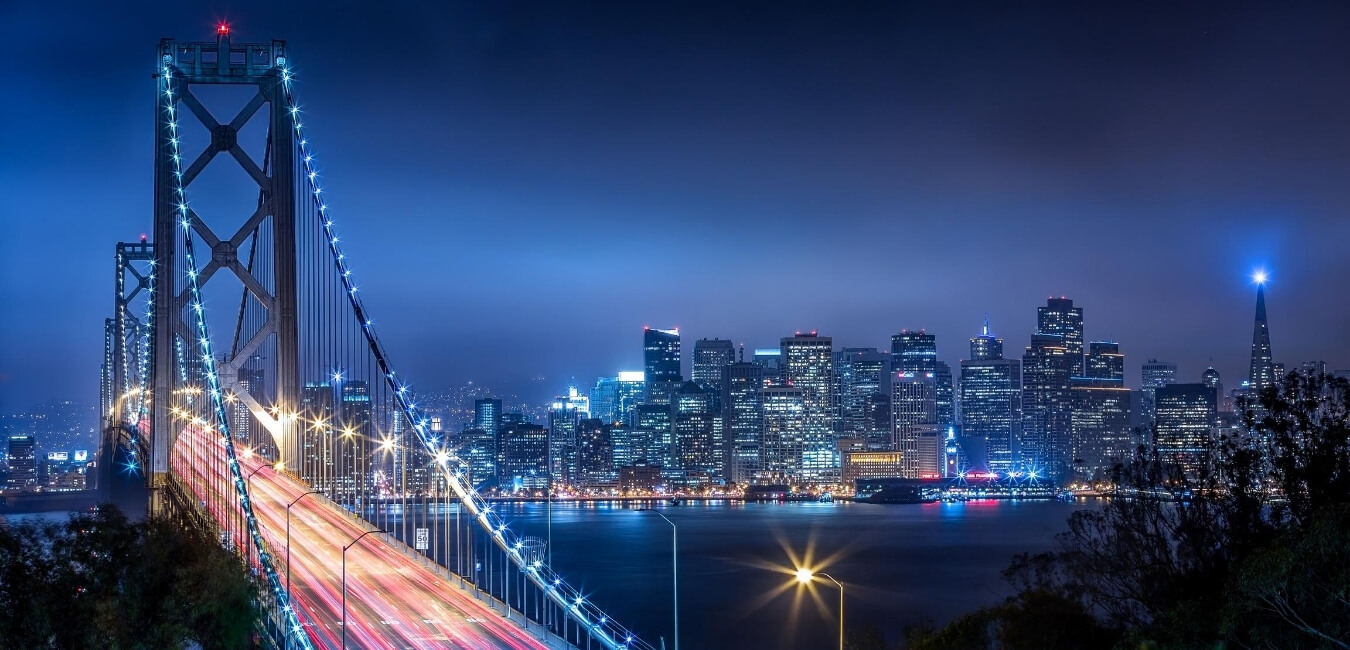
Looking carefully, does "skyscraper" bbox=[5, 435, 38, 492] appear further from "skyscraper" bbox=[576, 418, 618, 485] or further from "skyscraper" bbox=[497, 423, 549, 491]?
"skyscraper" bbox=[576, 418, 618, 485]

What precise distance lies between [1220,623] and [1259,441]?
10.1 metres

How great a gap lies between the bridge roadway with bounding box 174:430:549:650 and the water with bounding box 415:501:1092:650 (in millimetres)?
14576

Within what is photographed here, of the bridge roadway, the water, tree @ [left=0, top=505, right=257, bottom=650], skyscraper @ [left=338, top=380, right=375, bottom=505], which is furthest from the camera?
the water

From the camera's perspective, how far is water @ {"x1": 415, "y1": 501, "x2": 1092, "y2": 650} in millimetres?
58234

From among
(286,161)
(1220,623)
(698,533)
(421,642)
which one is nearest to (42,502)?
(698,533)

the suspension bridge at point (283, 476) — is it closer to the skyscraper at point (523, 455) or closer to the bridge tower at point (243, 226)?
the bridge tower at point (243, 226)

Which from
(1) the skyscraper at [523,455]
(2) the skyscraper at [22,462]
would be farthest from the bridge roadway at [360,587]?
(1) the skyscraper at [523,455]

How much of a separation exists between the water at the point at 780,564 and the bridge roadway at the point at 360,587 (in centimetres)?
1458

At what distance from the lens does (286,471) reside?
4634 cm

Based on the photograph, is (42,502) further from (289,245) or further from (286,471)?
(289,245)

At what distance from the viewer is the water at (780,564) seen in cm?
5823

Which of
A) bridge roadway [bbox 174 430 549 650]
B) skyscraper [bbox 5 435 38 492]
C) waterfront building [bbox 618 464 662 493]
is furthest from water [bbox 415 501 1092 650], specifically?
skyscraper [bbox 5 435 38 492]

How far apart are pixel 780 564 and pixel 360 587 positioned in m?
52.1

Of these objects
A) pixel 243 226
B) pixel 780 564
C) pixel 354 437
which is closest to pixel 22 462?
pixel 780 564
